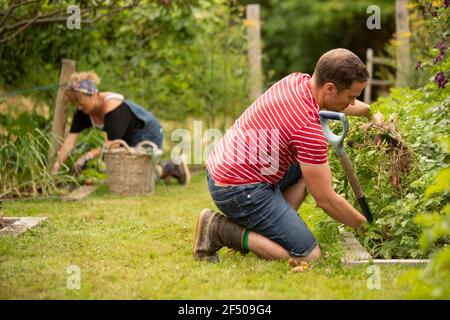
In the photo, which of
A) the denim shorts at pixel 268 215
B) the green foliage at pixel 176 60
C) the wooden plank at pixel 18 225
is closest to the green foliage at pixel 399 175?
the denim shorts at pixel 268 215

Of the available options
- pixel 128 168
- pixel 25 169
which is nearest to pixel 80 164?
pixel 128 168

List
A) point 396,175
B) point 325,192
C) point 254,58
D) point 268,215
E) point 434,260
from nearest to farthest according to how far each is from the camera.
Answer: point 434,260
point 325,192
point 268,215
point 396,175
point 254,58

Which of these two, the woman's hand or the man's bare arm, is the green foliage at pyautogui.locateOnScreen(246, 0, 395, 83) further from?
the man's bare arm

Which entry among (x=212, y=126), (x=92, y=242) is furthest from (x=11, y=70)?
(x=92, y=242)

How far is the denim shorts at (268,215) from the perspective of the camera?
12.1 ft

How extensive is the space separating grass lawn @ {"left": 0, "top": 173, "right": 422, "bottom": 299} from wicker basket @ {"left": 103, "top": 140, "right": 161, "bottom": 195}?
1116 mm

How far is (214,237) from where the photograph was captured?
380 cm

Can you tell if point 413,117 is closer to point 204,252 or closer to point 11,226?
point 204,252

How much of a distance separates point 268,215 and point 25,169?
2.92 m

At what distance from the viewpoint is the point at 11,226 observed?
14.7 feet

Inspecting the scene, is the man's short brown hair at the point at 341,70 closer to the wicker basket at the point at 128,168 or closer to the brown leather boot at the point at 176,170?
the wicker basket at the point at 128,168

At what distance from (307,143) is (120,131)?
10.8 feet

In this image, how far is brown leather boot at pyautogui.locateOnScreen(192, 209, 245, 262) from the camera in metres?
3.80

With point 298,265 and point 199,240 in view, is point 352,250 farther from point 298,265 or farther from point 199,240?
point 199,240
